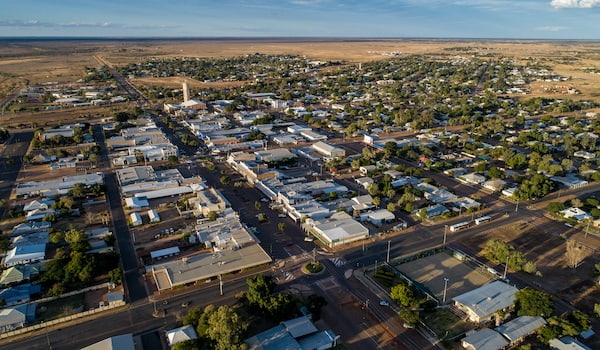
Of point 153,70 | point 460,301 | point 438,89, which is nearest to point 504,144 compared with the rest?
point 460,301

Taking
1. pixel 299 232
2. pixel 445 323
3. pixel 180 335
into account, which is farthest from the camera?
pixel 299 232

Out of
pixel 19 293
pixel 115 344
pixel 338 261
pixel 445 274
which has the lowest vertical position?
pixel 445 274

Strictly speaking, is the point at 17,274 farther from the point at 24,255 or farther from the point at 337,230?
the point at 337,230

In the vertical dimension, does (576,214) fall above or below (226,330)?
below

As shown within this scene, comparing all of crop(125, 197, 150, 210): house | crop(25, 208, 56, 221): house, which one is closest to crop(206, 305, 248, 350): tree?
crop(125, 197, 150, 210): house

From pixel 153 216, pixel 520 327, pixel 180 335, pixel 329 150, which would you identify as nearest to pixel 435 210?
pixel 520 327

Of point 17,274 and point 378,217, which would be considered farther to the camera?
point 378,217

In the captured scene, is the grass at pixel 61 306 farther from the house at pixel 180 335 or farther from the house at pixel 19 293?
the house at pixel 180 335
